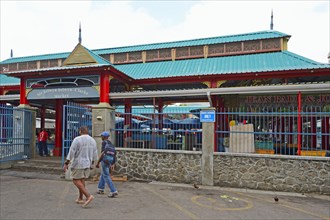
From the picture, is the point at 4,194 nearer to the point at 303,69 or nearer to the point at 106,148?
the point at 106,148

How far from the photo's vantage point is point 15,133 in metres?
10.4

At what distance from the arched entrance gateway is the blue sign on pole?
0.18 meters

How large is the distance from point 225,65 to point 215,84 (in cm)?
168

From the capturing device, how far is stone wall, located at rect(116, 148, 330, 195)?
→ 752 centimetres

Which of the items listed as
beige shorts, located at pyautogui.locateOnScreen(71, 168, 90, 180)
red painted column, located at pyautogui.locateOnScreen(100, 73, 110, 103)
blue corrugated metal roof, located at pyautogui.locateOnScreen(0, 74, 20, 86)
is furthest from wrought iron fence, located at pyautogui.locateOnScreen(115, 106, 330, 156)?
blue corrugated metal roof, located at pyautogui.locateOnScreen(0, 74, 20, 86)

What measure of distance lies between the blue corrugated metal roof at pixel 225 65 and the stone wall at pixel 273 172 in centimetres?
321

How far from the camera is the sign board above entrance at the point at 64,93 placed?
9587mm

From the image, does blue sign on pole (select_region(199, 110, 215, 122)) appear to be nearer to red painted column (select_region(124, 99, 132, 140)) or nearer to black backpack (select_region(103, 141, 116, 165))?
red painted column (select_region(124, 99, 132, 140))

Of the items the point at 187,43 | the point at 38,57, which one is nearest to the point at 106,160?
the point at 187,43

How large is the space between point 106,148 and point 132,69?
702cm

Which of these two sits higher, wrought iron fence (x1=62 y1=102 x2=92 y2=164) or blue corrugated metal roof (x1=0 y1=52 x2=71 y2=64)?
blue corrugated metal roof (x1=0 y1=52 x2=71 y2=64)

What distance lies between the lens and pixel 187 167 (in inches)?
332

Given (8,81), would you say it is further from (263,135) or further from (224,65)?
(263,135)

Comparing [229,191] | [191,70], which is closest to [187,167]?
[229,191]
